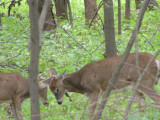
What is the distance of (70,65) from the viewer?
9844 millimetres

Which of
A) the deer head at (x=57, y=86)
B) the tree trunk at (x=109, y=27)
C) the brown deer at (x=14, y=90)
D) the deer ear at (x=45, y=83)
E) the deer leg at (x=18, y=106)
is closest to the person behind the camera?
the deer leg at (x=18, y=106)

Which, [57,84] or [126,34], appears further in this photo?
[126,34]

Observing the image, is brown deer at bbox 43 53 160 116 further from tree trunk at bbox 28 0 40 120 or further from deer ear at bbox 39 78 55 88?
tree trunk at bbox 28 0 40 120

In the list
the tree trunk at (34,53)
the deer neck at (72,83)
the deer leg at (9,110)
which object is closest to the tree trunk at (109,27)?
the deer neck at (72,83)

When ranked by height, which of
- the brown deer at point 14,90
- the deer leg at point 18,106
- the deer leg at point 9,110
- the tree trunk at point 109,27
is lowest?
the deer leg at point 9,110

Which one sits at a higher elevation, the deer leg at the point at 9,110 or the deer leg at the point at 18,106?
the deer leg at the point at 18,106

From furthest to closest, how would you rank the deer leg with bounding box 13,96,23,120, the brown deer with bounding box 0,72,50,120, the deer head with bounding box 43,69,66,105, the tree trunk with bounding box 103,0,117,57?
the tree trunk with bounding box 103,0,117,57
the deer head with bounding box 43,69,66,105
the brown deer with bounding box 0,72,50,120
the deer leg with bounding box 13,96,23,120

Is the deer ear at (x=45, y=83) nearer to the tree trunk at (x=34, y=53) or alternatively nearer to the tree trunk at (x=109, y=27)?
the tree trunk at (x=109, y=27)

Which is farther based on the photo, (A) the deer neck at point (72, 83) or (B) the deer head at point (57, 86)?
(A) the deer neck at point (72, 83)

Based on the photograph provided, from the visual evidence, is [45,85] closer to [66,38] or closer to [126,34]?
[66,38]

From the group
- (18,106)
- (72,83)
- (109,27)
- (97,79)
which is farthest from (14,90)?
(109,27)

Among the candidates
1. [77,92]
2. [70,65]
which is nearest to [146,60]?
[77,92]

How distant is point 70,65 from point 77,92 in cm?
162

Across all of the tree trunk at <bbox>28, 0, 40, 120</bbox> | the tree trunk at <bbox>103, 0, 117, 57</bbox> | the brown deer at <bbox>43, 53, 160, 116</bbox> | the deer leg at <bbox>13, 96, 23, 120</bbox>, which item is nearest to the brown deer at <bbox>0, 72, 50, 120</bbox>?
the deer leg at <bbox>13, 96, 23, 120</bbox>
